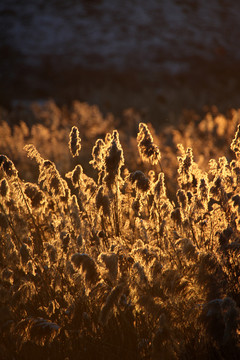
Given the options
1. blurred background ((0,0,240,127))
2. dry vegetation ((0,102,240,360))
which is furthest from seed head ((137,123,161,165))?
blurred background ((0,0,240,127))

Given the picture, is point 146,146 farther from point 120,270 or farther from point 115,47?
point 115,47

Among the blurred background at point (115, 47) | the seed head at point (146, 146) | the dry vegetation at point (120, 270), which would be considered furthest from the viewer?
the blurred background at point (115, 47)

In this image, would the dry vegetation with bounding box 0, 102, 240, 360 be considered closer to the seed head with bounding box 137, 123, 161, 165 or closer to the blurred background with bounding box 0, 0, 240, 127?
the seed head with bounding box 137, 123, 161, 165

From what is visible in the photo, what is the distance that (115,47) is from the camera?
34.2m

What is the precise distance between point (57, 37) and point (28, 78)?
10713 millimetres

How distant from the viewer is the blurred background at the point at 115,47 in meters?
25.4

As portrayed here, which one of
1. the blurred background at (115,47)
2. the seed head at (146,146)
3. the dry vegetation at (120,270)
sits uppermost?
the blurred background at (115,47)

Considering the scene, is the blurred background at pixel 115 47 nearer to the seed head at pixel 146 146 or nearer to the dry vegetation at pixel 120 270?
the dry vegetation at pixel 120 270

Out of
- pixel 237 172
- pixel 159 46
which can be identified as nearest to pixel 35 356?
pixel 237 172

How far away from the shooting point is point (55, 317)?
2926 millimetres

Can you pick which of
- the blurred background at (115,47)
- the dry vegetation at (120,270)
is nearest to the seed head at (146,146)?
the dry vegetation at (120,270)

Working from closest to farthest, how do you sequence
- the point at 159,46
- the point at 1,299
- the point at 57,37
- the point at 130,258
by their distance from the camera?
1. the point at 130,258
2. the point at 1,299
3. the point at 159,46
4. the point at 57,37

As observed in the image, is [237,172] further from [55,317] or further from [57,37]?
[57,37]

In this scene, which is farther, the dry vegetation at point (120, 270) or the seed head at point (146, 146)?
the seed head at point (146, 146)
